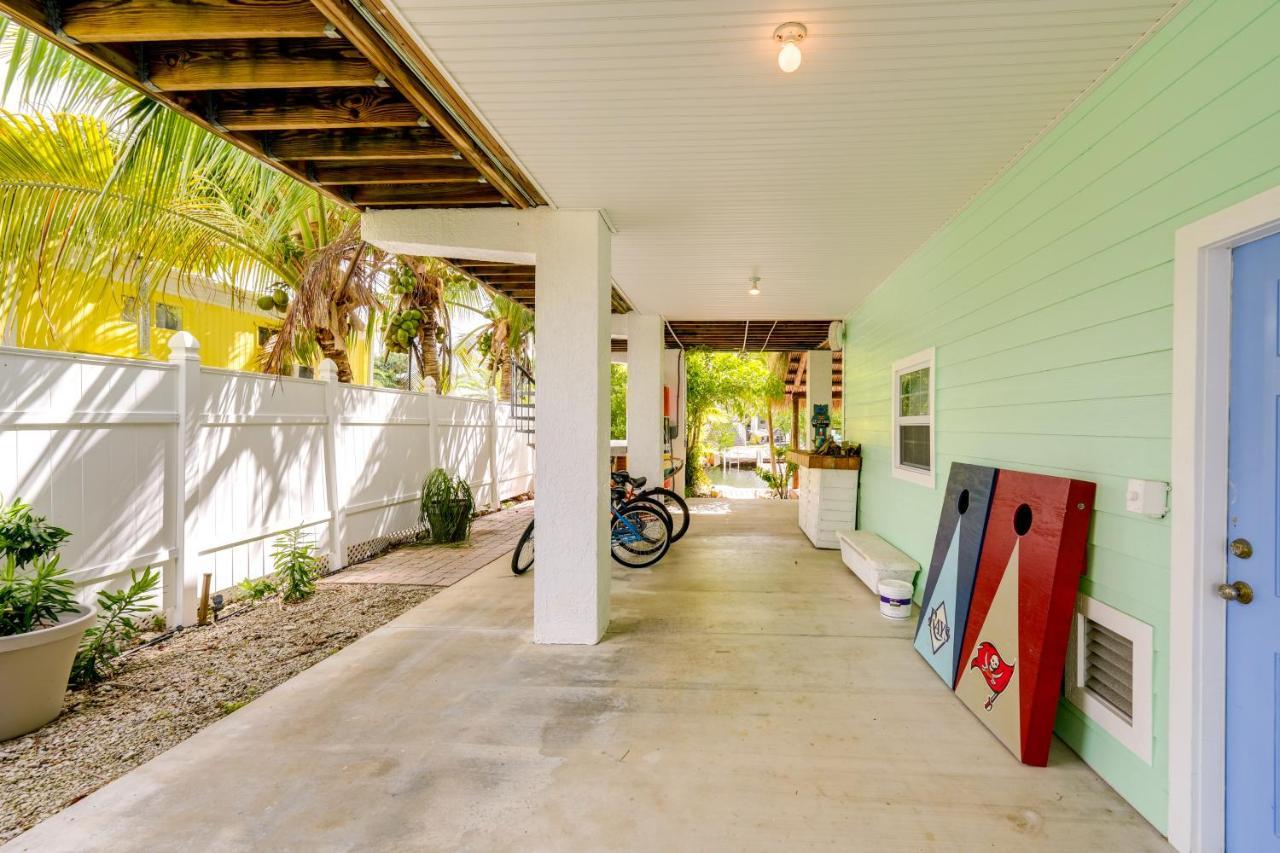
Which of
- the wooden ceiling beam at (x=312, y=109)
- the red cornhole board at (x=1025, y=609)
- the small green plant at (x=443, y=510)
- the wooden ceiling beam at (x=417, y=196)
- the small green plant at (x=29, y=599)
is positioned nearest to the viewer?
the red cornhole board at (x=1025, y=609)

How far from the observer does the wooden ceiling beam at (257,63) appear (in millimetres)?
2408

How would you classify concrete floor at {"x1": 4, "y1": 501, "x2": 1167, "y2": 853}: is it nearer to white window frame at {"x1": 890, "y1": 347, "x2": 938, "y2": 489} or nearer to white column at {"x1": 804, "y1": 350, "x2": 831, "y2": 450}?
white window frame at {"x1": 890, "y1": 347, "x2": 938, "y2": 489}

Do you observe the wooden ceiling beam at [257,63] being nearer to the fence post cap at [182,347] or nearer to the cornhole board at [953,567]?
the fence post cap at [182,347]

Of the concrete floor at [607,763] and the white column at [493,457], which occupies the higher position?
the white column at [493,457]

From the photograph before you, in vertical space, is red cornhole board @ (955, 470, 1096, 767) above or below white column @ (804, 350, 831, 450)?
below

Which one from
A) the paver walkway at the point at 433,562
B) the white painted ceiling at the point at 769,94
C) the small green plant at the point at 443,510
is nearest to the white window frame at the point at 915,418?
the white painted ceiling at the point at 769,94

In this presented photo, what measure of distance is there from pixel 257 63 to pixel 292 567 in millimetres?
3482

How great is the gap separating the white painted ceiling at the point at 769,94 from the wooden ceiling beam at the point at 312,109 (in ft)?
1.64

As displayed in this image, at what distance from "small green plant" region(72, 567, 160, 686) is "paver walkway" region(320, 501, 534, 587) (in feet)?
5.45

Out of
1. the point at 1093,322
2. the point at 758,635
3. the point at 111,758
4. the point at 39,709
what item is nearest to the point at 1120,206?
the point at 1093,322

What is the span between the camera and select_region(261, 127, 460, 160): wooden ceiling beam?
120 inches

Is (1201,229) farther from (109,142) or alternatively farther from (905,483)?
(109,142)

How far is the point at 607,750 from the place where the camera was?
2.48m

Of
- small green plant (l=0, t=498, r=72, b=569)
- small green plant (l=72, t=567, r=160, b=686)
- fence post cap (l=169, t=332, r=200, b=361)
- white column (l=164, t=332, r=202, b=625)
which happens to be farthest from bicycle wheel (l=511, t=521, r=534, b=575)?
small green plant (l=0, t=498, r=72, b=569)
